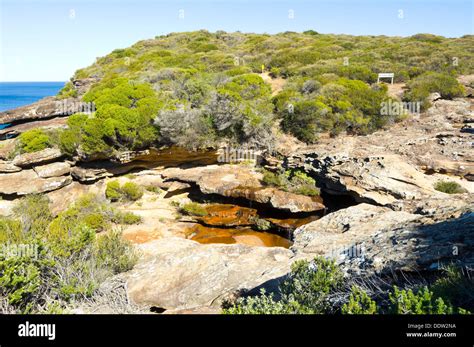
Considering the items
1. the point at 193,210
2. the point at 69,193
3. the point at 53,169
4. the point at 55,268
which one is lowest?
the point at 193,210

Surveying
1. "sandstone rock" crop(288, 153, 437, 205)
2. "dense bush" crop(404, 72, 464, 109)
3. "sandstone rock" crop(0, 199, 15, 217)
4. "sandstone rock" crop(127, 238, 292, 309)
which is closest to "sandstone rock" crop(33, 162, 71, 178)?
"sandstone rock" crop(0, 199, 15, 217)

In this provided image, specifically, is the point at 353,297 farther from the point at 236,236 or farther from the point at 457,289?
the point at 236,236

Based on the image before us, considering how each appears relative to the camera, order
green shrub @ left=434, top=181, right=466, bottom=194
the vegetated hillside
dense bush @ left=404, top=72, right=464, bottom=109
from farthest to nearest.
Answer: dense bush @ left=404, top=72, right=464, bottom=109 → the vegetated hillside → green shrub @ left=434, top=181, right=466, bottom=194

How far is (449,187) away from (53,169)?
631 inches

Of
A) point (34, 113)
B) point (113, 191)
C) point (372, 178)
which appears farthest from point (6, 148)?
point (372, 178)

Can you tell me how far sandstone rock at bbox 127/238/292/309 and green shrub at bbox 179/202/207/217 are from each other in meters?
5.21

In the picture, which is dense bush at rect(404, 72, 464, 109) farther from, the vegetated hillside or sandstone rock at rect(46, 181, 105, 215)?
sandstone rock at rect(46, 181, 105, 215)

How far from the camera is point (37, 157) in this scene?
1297 cm

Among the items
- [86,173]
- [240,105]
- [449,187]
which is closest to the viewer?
[449,187]

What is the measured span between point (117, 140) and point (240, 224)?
7.37 m

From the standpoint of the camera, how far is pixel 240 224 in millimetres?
11617

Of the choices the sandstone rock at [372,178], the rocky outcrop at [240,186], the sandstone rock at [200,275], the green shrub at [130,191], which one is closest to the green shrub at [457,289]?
the sandstone rock at [200,275]

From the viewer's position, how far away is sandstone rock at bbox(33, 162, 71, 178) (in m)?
13.0
